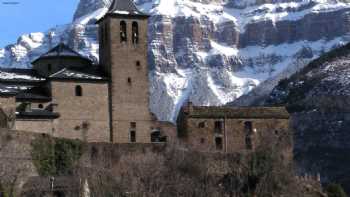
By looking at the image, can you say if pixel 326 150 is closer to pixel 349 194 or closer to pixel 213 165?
pixel 349 194

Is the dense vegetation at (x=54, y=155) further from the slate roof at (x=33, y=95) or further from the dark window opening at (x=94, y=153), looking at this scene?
the slate roof at (x=33, y=95)

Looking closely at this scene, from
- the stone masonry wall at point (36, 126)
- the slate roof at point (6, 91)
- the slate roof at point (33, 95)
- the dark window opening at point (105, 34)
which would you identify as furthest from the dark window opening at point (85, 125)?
the dark window opening at point (105, 34)

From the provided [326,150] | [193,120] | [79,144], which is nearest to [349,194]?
[326,150]

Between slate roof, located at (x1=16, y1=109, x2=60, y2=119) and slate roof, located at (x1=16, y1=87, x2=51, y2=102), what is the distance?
1.23m

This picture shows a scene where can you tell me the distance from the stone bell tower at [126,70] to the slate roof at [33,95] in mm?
5420

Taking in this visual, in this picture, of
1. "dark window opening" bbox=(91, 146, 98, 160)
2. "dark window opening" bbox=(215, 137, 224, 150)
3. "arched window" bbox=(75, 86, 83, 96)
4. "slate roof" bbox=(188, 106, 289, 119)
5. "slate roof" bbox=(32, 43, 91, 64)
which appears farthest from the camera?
"slate roof" bbox=(32, 43, 91, 64)

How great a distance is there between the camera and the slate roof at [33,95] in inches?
3654

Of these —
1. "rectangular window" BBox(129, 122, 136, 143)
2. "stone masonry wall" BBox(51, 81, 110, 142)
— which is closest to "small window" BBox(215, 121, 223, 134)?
"rectangular window" BBox(129, 122, 136, 143)

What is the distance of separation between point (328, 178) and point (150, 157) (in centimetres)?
7893

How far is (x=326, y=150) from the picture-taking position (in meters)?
189

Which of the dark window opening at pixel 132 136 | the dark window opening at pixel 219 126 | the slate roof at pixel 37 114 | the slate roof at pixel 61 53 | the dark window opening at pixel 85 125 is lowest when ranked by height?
the dark window opening at pixel 132 136

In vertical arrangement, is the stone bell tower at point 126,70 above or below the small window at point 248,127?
above

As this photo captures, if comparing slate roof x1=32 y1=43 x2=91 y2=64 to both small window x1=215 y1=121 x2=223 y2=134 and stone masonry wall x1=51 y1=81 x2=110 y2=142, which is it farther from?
small window x1=215 y1=121 x2=223 y2=134

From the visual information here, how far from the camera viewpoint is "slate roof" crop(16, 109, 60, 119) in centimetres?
9019
